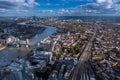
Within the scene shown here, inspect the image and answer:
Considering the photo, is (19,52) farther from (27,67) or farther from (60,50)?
(27,67)

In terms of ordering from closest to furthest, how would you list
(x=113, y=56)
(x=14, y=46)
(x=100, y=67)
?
(x=100, y=67), (x=113, y=56), (x=14, y=46)

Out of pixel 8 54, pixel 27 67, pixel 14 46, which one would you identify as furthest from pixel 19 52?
pixel 27 67

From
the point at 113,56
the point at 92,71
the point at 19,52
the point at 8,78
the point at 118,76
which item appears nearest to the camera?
the point at 8,78

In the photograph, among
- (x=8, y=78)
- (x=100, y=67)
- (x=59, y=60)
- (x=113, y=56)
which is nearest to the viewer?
(x=8, y=78)

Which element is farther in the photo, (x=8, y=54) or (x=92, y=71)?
(x=8, y=54)

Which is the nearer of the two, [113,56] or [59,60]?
[59,60]

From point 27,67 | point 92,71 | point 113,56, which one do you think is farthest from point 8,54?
point 113,56

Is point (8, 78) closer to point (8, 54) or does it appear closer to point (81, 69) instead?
point (81, 69)

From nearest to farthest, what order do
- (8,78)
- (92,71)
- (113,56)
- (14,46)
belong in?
(8,78)
(92,71)
(113,56)
(14,46)
